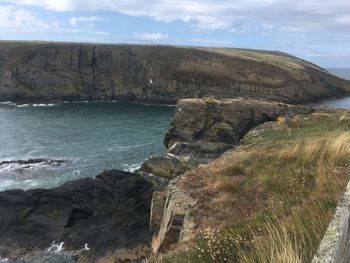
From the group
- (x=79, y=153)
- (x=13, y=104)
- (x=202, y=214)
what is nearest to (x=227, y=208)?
(x=202, y=214)

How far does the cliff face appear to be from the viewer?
102562 mm

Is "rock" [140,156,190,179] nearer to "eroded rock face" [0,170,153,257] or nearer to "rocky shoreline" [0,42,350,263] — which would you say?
"rocky shoreline" [0,42,350,263]

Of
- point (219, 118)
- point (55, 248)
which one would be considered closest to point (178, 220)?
point (55, 248)

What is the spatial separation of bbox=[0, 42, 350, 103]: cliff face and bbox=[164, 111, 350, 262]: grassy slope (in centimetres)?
8427

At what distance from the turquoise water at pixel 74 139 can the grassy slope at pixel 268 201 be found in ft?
88.7

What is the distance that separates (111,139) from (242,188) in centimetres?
4777

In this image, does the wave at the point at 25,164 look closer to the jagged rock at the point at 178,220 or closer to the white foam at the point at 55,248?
the white foam at the point at 55,248

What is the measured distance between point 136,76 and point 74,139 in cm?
4867

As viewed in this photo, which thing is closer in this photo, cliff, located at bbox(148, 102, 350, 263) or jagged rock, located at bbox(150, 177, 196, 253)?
cliff, located at bbox(148, 102, 350, 263)

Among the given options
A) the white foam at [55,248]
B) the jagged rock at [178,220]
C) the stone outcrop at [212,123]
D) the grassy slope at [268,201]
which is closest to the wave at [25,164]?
the stone outcrop at [212,123]

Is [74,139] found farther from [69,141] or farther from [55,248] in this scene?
[55,248]

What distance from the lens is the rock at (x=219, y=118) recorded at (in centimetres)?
4678

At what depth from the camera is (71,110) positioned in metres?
86.9

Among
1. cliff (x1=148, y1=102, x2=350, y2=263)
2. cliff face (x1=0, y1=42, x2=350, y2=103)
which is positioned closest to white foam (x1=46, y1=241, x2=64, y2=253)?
cliff (x1=148, y1=102, x2=350, y2=263)
